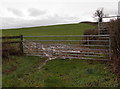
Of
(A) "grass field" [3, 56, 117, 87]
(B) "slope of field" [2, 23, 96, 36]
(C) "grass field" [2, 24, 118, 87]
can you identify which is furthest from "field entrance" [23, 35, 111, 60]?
(B) "slope of field" [2, 23, 96, 36]

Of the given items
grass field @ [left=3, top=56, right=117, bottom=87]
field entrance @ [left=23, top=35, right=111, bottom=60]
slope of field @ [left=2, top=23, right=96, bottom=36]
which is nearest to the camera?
grass field @ [left=3, top=56, right=117, bottom=87]

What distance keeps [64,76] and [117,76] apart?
209 cm

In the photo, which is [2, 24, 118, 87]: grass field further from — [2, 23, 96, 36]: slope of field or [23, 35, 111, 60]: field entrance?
[2, 23, 96, 36]: slope of field

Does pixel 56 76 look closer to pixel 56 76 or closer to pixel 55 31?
pixel 56 76

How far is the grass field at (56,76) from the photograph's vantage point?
5.86 metres

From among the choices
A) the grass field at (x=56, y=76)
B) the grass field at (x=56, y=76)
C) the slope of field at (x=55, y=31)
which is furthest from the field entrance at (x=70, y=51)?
the slope of field at (x=55, y=31)

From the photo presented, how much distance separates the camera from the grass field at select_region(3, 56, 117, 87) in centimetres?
586

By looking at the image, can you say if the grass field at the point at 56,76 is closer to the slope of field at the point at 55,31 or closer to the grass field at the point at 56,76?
the grass field at the point at 56,76

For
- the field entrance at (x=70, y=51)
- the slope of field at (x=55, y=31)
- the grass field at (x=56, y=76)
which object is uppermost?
the slope of field at (x=55, y=31)

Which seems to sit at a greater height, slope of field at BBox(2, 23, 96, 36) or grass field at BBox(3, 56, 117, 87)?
slope of field at BBox(2, 23, 96, 36)

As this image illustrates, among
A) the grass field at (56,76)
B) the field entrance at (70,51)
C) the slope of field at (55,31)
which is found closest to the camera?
the grass field at (56,76)

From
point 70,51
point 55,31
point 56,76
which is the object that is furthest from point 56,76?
point 55,31

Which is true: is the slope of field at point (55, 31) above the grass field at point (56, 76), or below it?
above

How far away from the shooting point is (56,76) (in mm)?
6777
